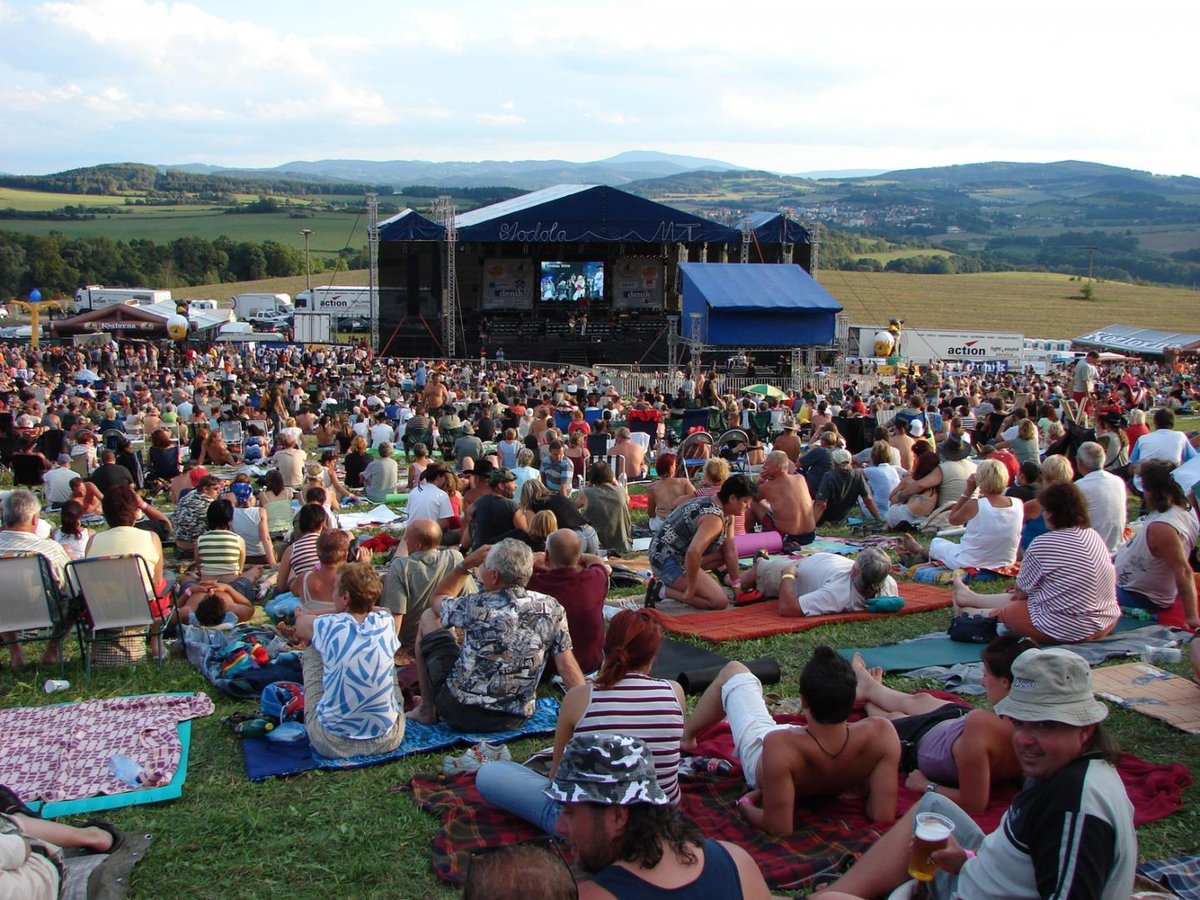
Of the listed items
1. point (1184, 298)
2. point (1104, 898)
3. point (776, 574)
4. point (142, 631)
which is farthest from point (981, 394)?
point (1184, 298)

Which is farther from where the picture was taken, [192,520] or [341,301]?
[341,301]

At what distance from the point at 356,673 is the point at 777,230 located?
25504 millimetres

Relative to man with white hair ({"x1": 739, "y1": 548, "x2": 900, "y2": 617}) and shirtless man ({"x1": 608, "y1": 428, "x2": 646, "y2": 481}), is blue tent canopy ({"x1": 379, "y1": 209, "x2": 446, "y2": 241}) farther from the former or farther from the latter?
man with white hair ({"x1": 739, "y1": 548, "x2": 900, "y2": 617})

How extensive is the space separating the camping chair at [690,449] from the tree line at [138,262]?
61258mm

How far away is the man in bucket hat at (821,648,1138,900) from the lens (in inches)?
89.2

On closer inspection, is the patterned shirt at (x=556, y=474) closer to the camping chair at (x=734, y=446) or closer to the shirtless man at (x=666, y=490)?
the shirtless man at (x=666, y=490)

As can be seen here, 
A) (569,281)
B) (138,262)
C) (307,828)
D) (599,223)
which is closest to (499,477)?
(307,828)

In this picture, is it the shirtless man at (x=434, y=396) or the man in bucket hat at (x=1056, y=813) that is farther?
the shirtless man at (x=434, y=396)

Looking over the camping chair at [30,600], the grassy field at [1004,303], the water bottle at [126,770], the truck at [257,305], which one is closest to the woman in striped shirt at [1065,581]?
the water bottle at [126,770]

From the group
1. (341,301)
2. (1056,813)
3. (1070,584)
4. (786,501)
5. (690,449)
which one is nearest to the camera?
(1056,813)

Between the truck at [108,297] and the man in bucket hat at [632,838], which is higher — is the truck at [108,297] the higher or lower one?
the lower one

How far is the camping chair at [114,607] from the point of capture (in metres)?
5.09

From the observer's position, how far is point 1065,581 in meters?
4.88

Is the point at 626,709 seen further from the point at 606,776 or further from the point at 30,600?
the point at 30,600
